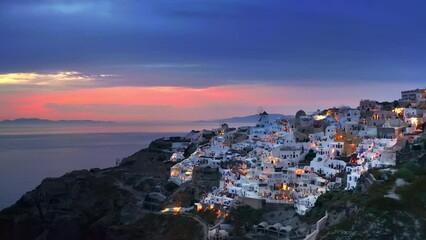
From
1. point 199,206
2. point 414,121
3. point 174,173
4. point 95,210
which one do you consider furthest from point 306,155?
point 95,210

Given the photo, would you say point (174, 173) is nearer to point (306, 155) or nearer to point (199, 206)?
point (199, 206)

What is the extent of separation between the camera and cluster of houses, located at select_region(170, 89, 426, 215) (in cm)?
5062

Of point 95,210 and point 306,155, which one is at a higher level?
point 306,155

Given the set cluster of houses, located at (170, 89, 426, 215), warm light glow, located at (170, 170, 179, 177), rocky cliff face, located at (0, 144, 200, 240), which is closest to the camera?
cluster of houses, located at (170, 89, 426, 215)

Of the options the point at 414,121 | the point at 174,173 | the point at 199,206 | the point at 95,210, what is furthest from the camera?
the point at 174,173

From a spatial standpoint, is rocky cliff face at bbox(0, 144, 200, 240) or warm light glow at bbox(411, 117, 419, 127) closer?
rocky cliff face at bbox(0, 144, 200, 240)

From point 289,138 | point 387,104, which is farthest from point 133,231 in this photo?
point 387,104

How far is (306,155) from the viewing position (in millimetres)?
61031

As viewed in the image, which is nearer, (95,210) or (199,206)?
(199,206)

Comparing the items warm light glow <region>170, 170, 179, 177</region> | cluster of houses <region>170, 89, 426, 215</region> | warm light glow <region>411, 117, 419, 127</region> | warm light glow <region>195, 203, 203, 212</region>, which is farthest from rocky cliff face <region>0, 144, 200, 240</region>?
warm light glow <region>411, 117, 419, 127</region>

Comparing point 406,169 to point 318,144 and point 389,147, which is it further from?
point 318,144

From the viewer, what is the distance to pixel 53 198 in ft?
238

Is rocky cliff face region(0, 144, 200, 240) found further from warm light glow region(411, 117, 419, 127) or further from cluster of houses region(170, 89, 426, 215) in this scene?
warm light glow region(411, 117, 419, 127)

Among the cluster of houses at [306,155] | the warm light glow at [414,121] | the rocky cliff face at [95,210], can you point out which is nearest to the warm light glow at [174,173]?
the cluster of houses at [306,155]
